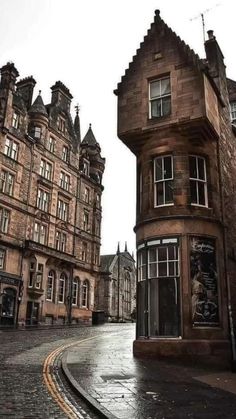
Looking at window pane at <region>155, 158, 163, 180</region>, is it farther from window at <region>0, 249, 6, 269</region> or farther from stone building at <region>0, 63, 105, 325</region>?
window at <region>0, 249, 6, 269</region>

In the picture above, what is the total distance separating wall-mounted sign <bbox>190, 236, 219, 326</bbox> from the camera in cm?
1426

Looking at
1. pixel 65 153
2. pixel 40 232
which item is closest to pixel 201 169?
pixel 40 232

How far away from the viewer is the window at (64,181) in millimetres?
45969

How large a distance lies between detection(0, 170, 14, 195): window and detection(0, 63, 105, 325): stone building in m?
0.09

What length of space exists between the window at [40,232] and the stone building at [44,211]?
103mm

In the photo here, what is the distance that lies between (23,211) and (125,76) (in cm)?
2337

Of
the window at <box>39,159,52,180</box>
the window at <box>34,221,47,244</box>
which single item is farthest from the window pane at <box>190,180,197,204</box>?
the window at <box>39,159,52,180</box>

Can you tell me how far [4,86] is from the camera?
38.8m

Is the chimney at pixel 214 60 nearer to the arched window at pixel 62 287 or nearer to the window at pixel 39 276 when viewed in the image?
the window at pixel 39 276

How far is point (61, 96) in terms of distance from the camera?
162 ft

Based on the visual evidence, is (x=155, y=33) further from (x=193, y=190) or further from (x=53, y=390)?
(x=53, y=390)

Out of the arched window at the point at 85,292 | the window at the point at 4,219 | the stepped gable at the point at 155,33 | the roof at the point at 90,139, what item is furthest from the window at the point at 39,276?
the stepped gable at the point at 155,33

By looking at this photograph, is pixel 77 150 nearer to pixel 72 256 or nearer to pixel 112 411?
pixel 72 256

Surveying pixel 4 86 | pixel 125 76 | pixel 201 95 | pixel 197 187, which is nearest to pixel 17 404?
pixel 197 187
